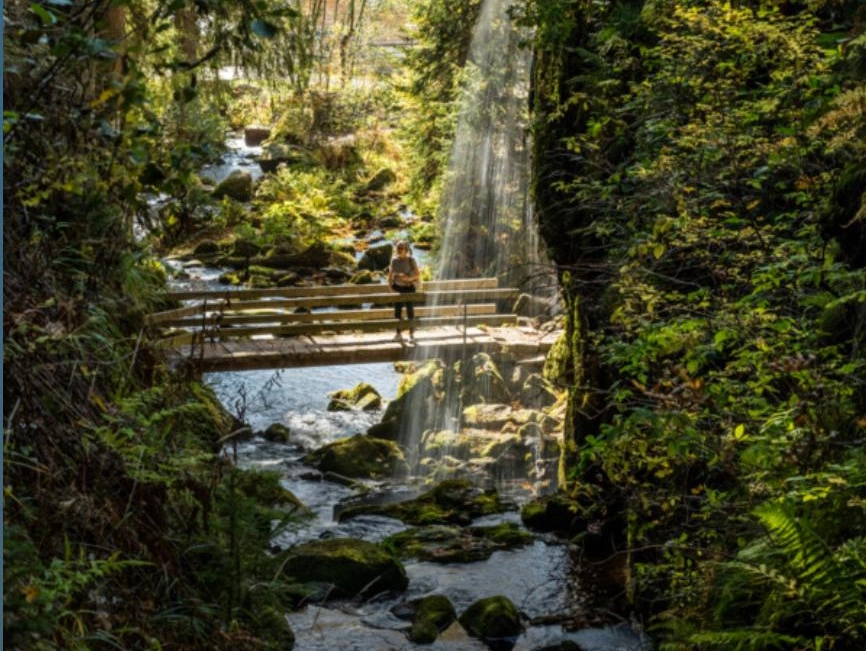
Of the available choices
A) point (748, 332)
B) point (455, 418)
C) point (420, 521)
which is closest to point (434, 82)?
point (455, 418)

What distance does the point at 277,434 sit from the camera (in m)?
16.1

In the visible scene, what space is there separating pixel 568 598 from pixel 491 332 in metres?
6.75

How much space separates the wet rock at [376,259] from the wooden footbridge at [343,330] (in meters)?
5.61

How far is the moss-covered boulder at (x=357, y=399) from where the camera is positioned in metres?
17.9

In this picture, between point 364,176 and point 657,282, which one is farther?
point 364,176

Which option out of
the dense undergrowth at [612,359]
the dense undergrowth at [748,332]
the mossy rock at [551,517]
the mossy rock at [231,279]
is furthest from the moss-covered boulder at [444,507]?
the mossy rock at [231,279]

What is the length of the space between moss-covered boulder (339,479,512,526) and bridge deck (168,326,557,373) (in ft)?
6.75

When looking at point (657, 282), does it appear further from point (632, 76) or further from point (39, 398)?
point (39, 398)

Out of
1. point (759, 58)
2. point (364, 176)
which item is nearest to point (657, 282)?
point (759, 58)

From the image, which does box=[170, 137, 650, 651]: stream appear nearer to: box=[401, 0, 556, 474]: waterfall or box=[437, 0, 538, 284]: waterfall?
box=[401, 0, 556, 474]: waterfall

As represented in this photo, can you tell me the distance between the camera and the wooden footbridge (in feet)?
44.3

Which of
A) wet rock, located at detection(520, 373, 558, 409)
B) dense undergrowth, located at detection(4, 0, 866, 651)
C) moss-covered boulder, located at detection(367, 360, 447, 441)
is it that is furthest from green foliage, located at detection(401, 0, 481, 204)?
dense undergrowth, located at detection(4, 0, 866, 651)

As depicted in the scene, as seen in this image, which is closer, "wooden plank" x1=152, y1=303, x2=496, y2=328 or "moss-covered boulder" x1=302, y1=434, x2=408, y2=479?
"wooden plank" x1=152, y1=303, x2=496, y2=328

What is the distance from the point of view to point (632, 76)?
32.8 feet
